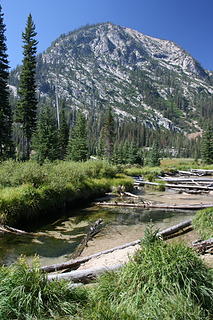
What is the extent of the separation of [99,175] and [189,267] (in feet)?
Answer: 71.7

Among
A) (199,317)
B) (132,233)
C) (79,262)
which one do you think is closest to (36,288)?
(199,317)

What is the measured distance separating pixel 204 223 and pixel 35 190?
9358 millimetres

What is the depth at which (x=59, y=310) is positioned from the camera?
399cm

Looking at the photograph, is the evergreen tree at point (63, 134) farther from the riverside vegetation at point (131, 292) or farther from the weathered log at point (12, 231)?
the riverside vegetation at point (131, 292)

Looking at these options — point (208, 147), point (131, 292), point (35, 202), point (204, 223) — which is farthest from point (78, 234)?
point (208, 147)

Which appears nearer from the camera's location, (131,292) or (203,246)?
(131,292)

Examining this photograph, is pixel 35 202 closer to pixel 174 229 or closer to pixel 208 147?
pixel 174 229

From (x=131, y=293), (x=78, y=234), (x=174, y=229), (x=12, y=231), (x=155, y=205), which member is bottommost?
(x=78, y=234)

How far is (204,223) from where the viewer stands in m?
10.2

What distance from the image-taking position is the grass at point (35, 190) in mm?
12445

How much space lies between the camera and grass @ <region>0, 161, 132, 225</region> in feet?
40.8

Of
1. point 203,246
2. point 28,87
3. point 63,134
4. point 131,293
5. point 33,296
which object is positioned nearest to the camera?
point 33,296

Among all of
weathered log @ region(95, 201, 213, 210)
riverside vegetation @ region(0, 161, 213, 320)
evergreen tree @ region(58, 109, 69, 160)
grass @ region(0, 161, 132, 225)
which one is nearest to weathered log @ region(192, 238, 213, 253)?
riverside vegetation @ region(0, 161, 213, 320)

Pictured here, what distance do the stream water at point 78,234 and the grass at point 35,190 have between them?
3.97 feet
